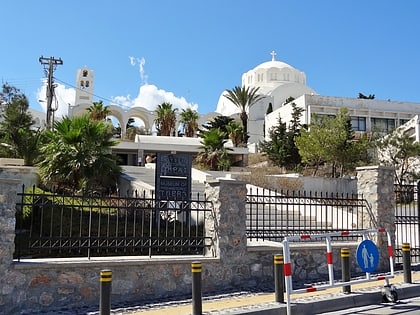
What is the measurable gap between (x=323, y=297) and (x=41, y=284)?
16.7 ft

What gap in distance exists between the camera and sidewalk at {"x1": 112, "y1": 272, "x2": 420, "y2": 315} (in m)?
7.68

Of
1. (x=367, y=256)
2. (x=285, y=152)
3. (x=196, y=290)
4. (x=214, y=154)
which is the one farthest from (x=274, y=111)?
(x=196, y=290)

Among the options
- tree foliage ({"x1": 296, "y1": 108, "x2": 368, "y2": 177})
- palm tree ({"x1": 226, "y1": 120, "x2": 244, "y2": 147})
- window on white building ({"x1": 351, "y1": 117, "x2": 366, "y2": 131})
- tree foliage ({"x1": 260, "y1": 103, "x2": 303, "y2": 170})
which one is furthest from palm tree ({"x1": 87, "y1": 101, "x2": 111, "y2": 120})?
window on white building ({"x1": 351, "y1": 117, "x2": 366, "y2": 131})

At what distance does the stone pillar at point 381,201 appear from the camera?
11.8 metres

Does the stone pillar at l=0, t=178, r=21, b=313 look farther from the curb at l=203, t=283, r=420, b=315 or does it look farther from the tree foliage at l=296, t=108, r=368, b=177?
the tree foliage at l=296, t=108, r=368, b=177

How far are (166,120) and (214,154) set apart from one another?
19.1 meters

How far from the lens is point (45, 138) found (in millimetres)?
20109

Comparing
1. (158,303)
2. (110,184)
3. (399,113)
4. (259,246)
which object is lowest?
(158,303)

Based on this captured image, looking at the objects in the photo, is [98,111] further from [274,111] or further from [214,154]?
[274,111]

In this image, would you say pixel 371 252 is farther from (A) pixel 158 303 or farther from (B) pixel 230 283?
(A) pixel 158 303

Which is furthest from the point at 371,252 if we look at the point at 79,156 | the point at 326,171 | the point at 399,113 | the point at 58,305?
the point at 399,113

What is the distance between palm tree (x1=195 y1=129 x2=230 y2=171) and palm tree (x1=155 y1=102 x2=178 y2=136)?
17398 mm

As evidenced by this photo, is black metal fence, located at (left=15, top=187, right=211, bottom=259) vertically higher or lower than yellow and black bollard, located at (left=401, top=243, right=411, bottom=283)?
higher

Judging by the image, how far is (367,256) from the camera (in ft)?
29.0
